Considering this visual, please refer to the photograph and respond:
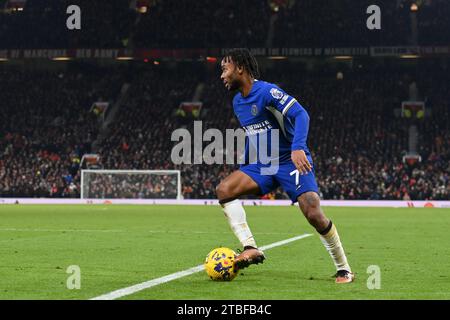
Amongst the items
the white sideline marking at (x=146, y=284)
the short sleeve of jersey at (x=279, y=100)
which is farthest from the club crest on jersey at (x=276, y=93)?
the white sideline marking at (x=146, y=284)

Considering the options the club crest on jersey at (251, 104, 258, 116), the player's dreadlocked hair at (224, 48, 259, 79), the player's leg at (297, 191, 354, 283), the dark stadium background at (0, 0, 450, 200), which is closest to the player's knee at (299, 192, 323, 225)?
the player's leg at (297, 191, 354, 283)

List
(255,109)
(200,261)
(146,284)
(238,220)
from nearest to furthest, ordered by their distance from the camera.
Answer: (146,284) → (255,109) → (238,220) → (200,261)

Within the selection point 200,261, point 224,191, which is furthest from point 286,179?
point 200,261

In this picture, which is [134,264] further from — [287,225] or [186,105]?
[186,105]

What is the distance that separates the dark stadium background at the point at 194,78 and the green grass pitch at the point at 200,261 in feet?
77.7

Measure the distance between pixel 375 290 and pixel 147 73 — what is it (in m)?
47.6

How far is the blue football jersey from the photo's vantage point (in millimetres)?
8742

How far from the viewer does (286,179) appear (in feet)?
28.8

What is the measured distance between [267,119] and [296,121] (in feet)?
1.38

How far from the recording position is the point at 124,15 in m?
51.6

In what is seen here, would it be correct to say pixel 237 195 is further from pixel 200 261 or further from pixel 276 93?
pixel 200 261

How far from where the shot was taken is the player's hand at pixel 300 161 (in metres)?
8.20

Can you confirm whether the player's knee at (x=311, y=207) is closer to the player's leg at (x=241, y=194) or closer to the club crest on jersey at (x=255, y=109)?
the player's leg at (x=241, y=194)

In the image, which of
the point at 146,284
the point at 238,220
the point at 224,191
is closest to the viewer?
the point at 146,284
